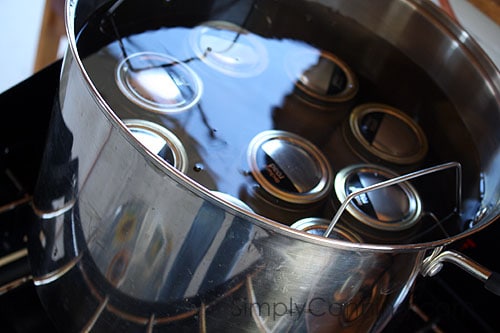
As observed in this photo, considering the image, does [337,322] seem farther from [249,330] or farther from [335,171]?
[335,171]

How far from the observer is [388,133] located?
2.92 feet

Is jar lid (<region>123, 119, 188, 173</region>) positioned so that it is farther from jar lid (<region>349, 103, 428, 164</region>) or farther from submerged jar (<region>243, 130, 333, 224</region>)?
jar lid (<region>349, 103, 428, 164</region>)

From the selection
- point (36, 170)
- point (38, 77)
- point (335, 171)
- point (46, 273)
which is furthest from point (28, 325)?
point (335, 171)

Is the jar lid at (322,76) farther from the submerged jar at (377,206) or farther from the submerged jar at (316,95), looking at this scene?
the submerged jar at (377,206)

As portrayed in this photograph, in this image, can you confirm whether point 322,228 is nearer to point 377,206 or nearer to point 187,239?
point 377,206

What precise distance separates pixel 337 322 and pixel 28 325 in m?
0.42

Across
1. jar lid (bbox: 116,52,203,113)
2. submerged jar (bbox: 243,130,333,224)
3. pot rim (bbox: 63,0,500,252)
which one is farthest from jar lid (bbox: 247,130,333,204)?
pot rim (bbox: 63,0,500,252)

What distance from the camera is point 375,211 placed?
788mm

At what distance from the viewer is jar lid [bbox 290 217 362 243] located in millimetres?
729

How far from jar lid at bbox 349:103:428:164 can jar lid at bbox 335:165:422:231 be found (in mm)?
34

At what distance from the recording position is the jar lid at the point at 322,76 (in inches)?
35.3

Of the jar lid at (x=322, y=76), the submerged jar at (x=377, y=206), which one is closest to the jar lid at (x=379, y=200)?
the submerged jar at (x=377, y=206)

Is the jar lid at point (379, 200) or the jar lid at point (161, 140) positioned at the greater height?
the jar lid at point (379, 200)

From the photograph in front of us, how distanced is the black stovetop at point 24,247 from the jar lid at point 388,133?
169 mm
